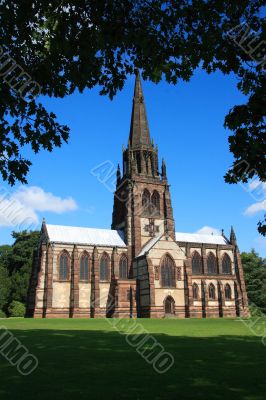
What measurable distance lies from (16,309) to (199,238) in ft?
101

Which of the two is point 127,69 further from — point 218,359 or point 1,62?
point 218,359

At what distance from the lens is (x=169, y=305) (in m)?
48.5

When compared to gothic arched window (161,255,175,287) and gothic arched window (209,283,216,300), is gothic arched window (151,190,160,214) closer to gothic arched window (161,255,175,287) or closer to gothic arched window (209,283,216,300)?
gothic arched window (161,255,175,287)

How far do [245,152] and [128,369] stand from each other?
259 inches

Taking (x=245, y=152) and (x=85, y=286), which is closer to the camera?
(x=245, y=152)

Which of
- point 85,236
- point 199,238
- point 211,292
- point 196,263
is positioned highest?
point 199,238

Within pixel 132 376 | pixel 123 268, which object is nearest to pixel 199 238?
pixel 123 268

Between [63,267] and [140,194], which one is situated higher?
[140,194]

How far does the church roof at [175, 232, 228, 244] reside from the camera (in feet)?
198

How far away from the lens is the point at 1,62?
8.30 metres

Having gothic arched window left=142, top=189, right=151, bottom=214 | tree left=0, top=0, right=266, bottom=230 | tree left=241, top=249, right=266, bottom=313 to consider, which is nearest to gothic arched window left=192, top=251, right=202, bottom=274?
gothic arched window left=142, top=189, right=151, bottom=214

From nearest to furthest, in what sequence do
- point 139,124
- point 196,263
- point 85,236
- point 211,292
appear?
1. point 85,236
2. point 211,292
3. point 196,263
4. point 139,124

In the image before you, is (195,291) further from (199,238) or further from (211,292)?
(199,238)

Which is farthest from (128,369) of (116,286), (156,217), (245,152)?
(156,217)
